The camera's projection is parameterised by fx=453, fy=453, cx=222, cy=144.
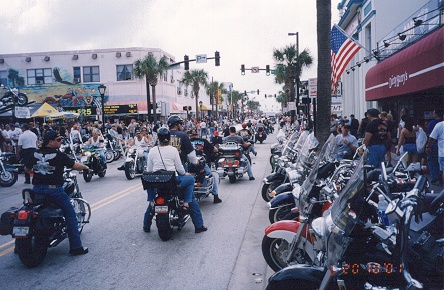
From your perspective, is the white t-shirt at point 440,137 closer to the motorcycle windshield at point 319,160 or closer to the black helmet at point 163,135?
the motorcycle windshield at point 319,160

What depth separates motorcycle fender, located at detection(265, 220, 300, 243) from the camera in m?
5.21

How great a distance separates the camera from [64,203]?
6727 mm

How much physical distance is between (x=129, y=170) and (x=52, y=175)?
9.15 meters

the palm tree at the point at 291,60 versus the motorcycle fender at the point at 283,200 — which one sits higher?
the palm tree at the point at 291,60

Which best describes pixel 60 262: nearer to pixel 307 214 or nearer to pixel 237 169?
pixel 307 214

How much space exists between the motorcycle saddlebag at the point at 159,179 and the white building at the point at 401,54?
838 cm

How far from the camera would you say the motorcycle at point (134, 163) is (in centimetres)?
1570

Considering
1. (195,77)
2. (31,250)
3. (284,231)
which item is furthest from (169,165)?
(195,77)

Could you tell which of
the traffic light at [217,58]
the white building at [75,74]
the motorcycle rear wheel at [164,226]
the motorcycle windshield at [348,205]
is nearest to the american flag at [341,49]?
the motorcycle rear wheel at [164,226]

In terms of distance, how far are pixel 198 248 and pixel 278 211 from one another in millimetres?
1426

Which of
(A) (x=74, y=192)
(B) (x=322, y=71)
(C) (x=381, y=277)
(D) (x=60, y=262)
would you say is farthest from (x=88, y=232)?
(B) (x=322, y=71)

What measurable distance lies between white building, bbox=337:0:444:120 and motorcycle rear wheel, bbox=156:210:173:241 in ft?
28.0

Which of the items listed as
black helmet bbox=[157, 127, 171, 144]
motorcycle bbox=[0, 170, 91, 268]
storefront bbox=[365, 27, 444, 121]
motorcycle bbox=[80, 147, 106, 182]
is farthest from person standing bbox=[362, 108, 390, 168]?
motorcycle bbox=[80, 147, 106, 182]

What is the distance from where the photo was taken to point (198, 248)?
7.15m
